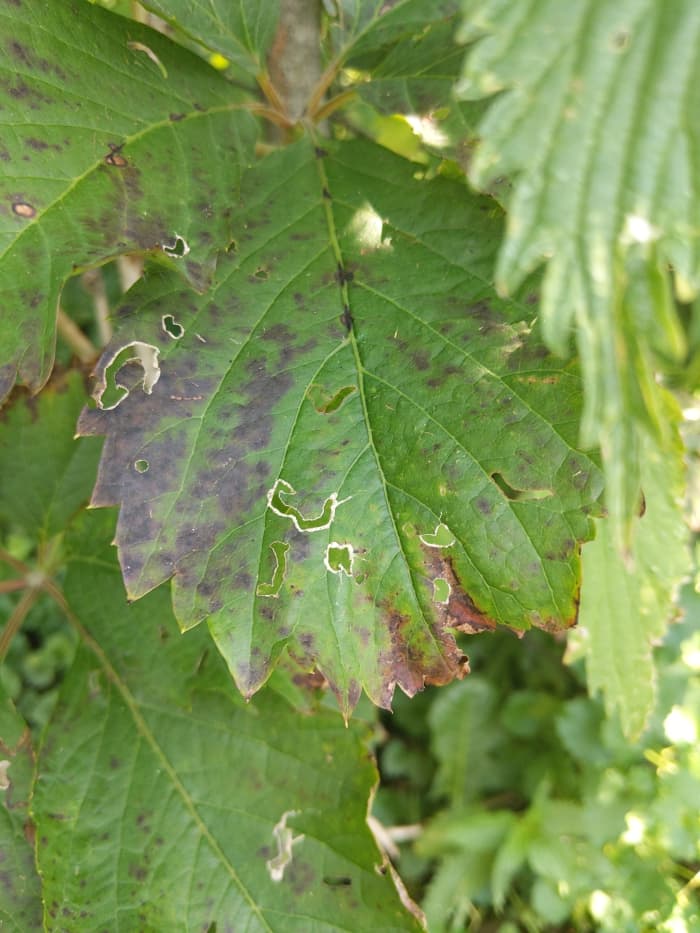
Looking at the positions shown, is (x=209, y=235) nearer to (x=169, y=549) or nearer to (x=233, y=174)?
(x=233, y=174)

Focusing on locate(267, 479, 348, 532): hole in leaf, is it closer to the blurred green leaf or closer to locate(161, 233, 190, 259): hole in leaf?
locate(161, 233, 190, 259): hole in leaf

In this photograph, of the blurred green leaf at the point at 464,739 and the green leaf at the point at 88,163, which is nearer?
the green leaf at the point at 88,163

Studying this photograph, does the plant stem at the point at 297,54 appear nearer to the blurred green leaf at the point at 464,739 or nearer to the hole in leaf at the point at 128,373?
the hole in leaf at the point at 128,373

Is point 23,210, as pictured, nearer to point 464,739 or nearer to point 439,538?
point 439,538

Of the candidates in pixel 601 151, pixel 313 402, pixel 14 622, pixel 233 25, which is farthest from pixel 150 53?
pixel 14 622

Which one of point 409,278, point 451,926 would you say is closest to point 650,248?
point 409,278

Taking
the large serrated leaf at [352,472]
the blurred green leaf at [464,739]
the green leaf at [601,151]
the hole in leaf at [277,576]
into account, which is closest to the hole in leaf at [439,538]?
the large serrated leaf at [352,472]
